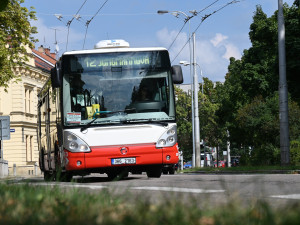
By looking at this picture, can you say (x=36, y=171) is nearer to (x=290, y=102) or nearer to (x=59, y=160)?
(x=290, y=102)

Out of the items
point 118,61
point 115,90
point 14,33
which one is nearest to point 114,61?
point 118,61

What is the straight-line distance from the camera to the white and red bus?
1516 cm

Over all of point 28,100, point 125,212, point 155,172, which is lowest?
point 155,172

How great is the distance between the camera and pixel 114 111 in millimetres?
15344

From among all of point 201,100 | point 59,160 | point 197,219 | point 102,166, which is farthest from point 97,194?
point 201,100

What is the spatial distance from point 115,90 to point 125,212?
11277 mm

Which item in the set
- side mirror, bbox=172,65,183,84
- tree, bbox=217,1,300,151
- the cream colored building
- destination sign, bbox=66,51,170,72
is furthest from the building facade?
side mirror, bbox=172,65,183,84

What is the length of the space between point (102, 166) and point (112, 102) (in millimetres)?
1455

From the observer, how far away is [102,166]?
15039 mm

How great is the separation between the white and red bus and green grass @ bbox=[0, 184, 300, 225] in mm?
9404

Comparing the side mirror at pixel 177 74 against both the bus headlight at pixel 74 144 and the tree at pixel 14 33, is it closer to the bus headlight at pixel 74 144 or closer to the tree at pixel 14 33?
the bus headlight at pixel 74 144

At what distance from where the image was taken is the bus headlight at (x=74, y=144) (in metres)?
15.1

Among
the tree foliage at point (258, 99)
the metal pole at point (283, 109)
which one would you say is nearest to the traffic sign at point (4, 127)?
the metal pole at point (283, 109)

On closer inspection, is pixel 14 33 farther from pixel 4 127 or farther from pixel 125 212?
pixel 125 212
